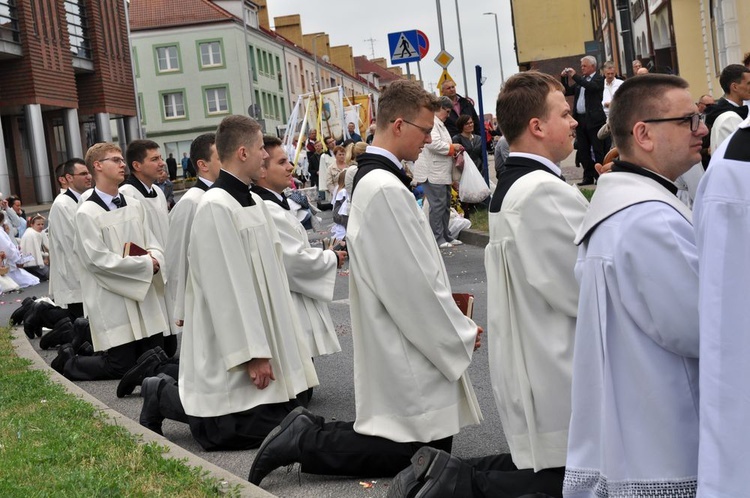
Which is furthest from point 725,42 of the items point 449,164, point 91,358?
point 91,358

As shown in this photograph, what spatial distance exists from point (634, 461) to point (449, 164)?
14.1 meters

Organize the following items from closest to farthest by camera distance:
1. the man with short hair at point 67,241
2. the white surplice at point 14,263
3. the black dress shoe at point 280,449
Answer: the black dress shoe at point 280,449 < the man with short hair at point 67,241 < the white surplice at point 14,263

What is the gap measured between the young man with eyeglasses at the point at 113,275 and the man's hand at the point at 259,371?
3.16 meters

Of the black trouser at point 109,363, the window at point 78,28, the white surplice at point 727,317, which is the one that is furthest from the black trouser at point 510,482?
the window at point 78,28

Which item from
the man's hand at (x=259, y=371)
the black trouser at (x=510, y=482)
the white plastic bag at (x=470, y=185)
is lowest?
the black trouser at (x=510, y=482)

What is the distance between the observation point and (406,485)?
15.9ft

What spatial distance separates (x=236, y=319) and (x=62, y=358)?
423 centimetres

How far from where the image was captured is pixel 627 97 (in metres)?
3.66

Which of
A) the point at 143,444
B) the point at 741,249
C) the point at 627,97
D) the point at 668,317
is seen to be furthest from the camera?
the point at 143,444

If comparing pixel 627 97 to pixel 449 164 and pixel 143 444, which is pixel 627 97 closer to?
pixel 143 444

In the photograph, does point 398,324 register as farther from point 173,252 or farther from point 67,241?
point 67,241

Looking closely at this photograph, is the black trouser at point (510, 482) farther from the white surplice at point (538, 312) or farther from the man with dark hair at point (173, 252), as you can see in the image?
the man with dark hair at point (173, 252)

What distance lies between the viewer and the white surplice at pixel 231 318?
6.70 m

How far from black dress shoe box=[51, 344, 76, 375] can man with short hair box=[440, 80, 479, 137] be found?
10007 mm
